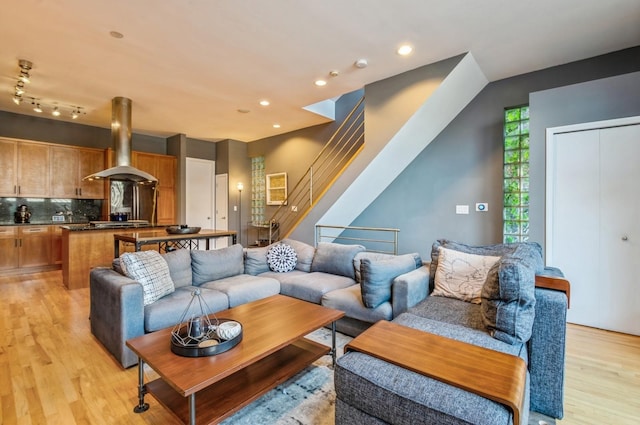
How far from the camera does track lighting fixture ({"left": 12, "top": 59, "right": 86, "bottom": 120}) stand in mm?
3606

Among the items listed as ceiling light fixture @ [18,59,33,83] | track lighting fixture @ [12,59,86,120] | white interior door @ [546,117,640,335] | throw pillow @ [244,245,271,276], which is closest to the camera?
white interior door @ [546,117,640,335]

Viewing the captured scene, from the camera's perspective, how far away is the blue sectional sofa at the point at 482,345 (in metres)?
1.19

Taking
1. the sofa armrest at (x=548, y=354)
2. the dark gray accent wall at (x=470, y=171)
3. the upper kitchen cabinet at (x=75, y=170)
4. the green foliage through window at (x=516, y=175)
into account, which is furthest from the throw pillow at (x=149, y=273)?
the upper kitchen cabinet at (x=75, y=170)

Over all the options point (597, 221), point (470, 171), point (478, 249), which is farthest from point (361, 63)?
point (597, 221)

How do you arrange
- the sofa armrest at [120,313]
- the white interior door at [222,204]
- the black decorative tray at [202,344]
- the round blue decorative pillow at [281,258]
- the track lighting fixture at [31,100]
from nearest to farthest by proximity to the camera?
the black decorative tray at [202,344] → the sofa armrest at [120,313] → the track lighting fixture at [31,100] → the round blue decorative pillow at [281,258] → the white interior door at [222,204]

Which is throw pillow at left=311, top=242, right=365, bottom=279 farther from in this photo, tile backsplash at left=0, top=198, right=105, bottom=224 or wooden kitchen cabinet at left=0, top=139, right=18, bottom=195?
wooden kitchen cabinet at left=0, top=139, right=18, bottom=195

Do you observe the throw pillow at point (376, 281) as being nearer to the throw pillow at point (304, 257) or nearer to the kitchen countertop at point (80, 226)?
the throw pillow at point (304, 257)

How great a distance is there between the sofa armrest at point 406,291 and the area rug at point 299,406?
0.77 m

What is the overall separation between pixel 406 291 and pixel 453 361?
1.08 metres

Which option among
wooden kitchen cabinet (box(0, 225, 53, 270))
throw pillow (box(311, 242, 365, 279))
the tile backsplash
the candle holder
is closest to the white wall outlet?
throw pillow (box(311, 242, 365, 279))

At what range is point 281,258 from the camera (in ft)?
12.6

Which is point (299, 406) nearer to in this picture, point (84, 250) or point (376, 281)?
point (376, 281)

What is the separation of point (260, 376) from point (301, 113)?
4.58 meters

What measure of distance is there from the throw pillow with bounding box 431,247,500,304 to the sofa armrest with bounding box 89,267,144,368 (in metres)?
2.47
